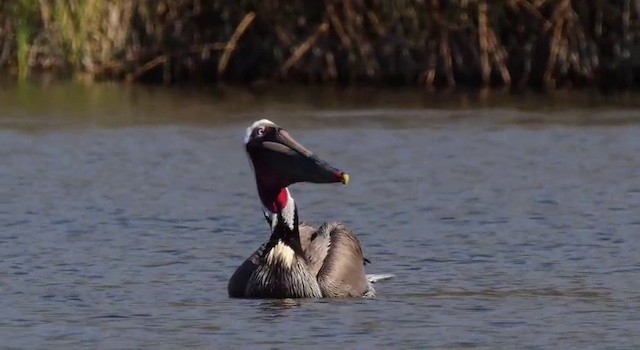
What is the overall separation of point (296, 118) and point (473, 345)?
10786 mm

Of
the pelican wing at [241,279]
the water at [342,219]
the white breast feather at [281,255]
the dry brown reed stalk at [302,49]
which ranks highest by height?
the dry brown reed stalk at [302,49]

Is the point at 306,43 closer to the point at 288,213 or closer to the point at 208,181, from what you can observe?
the point at 208,181

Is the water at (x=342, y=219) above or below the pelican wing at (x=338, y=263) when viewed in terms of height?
below

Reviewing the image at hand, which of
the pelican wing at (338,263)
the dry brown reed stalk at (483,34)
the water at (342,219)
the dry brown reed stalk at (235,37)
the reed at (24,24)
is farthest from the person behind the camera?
the dry brown reed stalk at (235,37)

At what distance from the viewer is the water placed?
28.0 ft

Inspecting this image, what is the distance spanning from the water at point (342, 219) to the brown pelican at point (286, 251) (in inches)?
4.3

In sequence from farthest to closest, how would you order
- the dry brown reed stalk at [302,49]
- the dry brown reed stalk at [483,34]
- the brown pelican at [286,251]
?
the dry brown reed stalk at [302,49]
the dry brown reed stalk at [483,34]
the brown pelican at [286,251]

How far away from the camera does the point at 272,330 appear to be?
8.38m

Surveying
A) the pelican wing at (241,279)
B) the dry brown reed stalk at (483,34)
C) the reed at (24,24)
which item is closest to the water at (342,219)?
the pelican wing at (241,279)

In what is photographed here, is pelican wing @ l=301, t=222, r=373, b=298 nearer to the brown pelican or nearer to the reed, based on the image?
the brown pelican

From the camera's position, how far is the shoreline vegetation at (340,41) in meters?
20.7

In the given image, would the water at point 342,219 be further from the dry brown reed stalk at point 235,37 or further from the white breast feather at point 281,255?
the dry brown reed stalk at point 235,37

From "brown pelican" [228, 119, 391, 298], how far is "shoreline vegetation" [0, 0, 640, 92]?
1124cm

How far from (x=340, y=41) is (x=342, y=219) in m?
9.32
